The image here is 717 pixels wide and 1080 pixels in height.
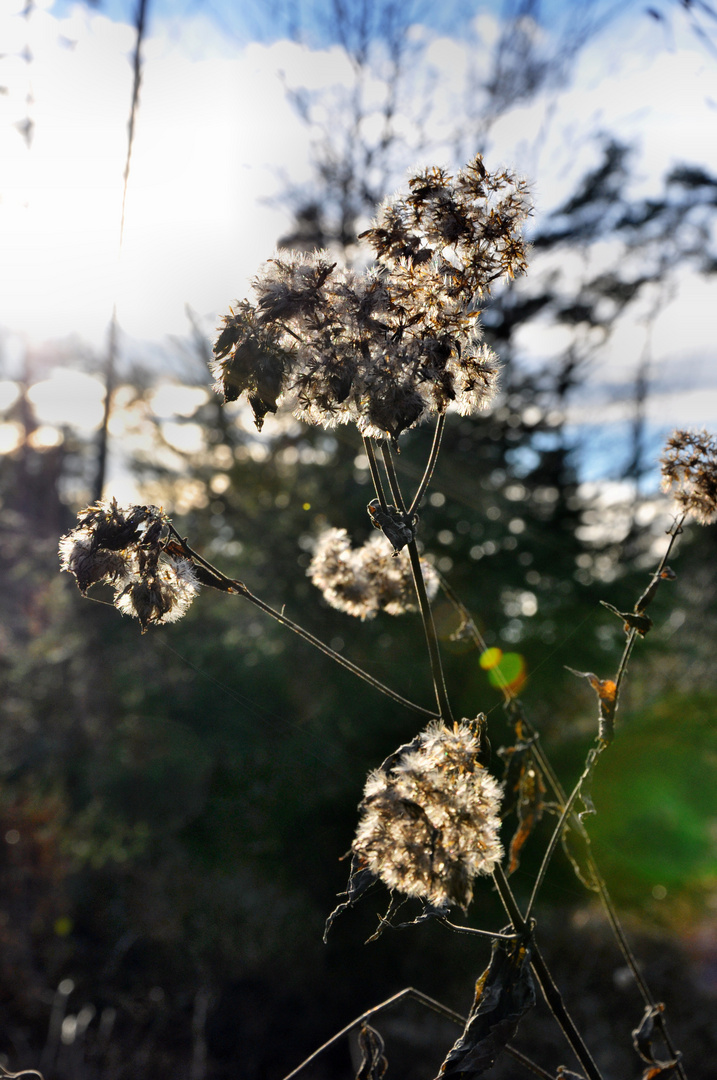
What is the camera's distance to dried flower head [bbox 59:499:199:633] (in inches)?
31.4

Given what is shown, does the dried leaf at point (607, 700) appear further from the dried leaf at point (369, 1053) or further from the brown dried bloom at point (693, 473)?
the dried leaf at point (369, 1053)

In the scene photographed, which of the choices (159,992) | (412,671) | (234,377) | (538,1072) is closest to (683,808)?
(412,671)

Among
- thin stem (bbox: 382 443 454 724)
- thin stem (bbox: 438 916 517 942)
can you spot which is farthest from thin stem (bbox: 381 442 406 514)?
thin stem (bbox: 438 916 517 942)

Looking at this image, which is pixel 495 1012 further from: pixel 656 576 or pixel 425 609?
pixel 656 576

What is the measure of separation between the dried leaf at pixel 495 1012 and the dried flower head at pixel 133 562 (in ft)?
2.03

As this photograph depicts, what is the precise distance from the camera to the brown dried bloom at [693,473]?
995mm

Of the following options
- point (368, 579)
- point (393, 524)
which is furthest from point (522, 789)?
point (393, 524)

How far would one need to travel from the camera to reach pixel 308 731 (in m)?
4.02

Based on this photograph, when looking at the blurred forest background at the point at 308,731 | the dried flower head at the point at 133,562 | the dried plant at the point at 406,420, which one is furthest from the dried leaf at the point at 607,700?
the blurred forest background at the point at 308,731

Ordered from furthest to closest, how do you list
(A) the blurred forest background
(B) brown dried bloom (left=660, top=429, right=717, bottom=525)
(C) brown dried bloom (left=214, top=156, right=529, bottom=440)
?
(A) the blurred forest background → (B) brown dried bloom (left=660, top=429, right=717, bottom=525) → (C) brown dried bloom (left=214, top=156, right=529, bottom=440)

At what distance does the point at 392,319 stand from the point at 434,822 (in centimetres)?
62

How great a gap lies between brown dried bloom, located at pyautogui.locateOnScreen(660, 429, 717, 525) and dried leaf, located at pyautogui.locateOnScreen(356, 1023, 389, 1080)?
915 millimetres

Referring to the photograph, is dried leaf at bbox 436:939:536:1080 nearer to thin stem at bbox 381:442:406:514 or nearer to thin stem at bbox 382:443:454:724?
thin stem at bbox 382:443:454:724

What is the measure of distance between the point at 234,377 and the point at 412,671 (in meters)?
2.73
